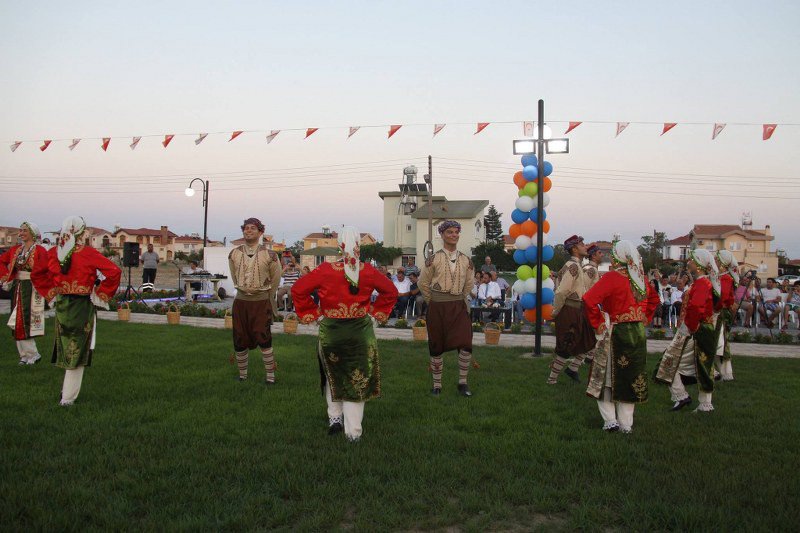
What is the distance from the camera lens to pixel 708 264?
21.2 ft

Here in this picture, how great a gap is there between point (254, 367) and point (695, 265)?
597 centimetres

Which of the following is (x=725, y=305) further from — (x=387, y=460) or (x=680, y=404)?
(x=387, y=460)

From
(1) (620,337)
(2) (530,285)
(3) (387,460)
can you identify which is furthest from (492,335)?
(3) (387,460)

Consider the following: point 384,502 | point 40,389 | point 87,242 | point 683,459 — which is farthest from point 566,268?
point 40,389

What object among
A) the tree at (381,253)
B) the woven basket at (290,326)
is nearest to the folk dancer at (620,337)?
the woven basket at (290,326)

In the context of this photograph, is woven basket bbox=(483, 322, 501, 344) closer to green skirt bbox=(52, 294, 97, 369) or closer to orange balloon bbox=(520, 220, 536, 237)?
orange balloon bbox=(520, 220, 536, 237)

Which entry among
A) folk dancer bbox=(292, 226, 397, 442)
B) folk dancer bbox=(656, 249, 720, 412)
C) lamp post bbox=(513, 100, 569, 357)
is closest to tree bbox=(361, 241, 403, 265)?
lamp post bbox=(513, 100, 569, 357)

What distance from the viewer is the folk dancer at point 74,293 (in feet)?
20.0

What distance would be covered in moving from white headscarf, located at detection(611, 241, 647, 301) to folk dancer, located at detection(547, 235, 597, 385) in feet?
7.47

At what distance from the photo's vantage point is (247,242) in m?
7.53

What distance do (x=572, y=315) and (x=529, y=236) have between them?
200 inches

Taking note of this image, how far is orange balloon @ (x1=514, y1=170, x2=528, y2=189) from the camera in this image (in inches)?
509

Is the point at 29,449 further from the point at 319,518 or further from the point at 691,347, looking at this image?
the point at 691,347

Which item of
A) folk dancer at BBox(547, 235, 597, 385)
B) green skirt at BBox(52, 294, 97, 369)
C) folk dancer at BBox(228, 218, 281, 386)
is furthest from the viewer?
folk dancer at BBox(547, 235, 597, 385)
